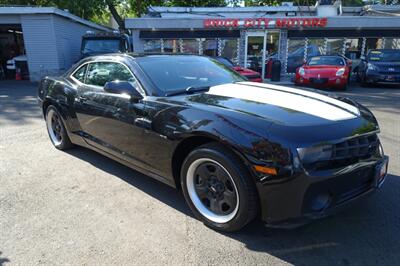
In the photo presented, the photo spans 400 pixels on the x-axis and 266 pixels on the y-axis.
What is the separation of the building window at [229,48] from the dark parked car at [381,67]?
6.68 meters

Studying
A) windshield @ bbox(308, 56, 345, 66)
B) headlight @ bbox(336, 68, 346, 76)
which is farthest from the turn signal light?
windshield @ bbox(308, 56, 345, 66)

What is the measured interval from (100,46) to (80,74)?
10987mm

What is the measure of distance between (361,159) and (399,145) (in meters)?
3.14

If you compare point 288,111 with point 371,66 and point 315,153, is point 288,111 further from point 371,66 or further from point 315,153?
point 371,66

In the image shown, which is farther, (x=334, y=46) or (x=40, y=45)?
(x=334, y=46)

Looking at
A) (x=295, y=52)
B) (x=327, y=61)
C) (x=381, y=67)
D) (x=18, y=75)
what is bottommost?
(x=18, y=75)

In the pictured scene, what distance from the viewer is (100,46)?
14680mm

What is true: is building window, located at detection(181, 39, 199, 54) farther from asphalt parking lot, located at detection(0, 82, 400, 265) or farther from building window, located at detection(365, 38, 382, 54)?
asphalt parking lot, located at detection(0, 82, 400, 265)

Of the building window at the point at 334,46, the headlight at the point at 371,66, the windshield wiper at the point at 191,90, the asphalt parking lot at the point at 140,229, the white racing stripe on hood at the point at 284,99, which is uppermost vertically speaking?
the building window at the point at 334,46

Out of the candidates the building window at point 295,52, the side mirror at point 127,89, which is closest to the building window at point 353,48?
the building window at point 295,52

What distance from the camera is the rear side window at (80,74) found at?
14.6 ft

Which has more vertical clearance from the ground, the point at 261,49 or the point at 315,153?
the point at 261,49

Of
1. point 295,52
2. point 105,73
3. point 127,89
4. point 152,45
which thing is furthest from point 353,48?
point 127,89

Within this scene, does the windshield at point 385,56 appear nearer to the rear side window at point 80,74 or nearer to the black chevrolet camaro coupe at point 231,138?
the black chevrolet camaro coupe at point 231,138
